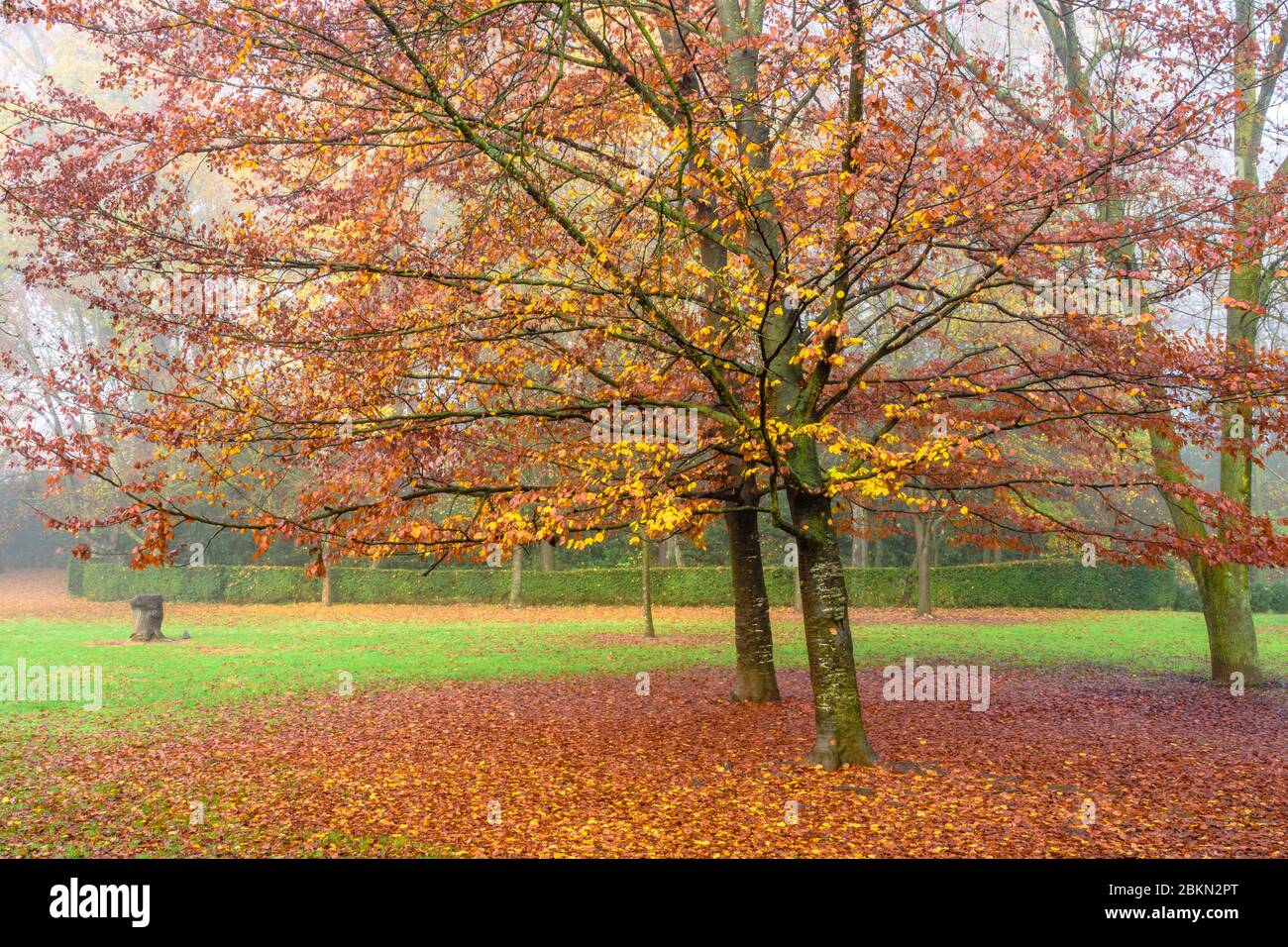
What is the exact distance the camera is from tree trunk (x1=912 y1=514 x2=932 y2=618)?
24406 millimetres

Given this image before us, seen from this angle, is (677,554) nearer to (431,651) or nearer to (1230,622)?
(431,651)

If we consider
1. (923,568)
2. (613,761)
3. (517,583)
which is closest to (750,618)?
(613,761)

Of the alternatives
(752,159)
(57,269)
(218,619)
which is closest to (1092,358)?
(752,159)

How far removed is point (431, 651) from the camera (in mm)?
18172

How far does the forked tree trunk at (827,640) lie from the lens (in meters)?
8.67

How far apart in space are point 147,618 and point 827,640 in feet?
51.5

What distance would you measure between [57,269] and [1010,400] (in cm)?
979

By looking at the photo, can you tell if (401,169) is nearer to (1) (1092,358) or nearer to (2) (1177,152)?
(1) (1092,358)

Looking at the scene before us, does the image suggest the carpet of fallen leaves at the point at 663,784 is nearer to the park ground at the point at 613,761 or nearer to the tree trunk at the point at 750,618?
the park ground at the point at 613,761

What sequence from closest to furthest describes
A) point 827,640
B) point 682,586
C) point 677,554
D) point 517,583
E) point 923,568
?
point 827,640
point 923,568
point 682,586
point 517,583
point 677,554

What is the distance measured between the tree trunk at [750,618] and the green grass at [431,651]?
380 cm

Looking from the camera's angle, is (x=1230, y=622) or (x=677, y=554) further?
(x=677, y=554)

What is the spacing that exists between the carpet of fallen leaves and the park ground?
32mm

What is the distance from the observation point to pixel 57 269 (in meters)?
9.71
